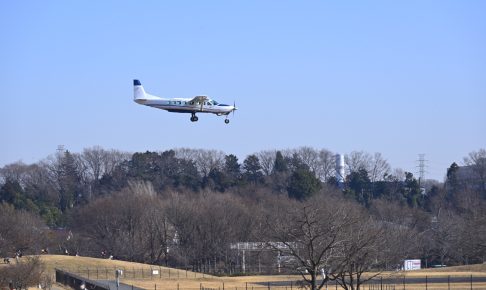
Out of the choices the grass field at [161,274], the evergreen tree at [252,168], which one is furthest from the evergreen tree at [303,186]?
the grass field at [161,274]

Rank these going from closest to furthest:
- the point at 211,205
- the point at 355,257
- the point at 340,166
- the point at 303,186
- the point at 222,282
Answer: the point at 355,257 → the point at 222,282 → the point at 211,205 → the point at 303,186 → the point at 340,166

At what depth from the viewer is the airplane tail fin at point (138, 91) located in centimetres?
9032

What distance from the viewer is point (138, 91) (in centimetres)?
9156

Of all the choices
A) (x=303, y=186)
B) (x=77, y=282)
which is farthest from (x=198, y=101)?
(x=303, y=186)

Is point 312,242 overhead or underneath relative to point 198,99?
underneath

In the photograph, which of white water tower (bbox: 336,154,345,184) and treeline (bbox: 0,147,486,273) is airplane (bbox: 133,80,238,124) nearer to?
treeline (bbox: 0,147,486,273)

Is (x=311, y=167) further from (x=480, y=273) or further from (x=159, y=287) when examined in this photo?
(x=159, y=287)

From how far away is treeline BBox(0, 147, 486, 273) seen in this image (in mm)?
113000

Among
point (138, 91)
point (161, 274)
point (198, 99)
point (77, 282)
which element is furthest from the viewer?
point (161, 274)

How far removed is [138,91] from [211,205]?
129 feet

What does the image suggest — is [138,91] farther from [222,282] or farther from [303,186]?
[303,186]

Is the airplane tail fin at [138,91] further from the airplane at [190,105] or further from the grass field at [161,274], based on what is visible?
the grass field at [161,274]

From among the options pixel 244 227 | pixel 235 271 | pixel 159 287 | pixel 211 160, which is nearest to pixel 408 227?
pixel 244 227

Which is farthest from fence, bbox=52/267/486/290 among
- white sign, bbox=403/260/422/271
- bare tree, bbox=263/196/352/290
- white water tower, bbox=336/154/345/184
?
white water tower, bbox=336/154/345/184
